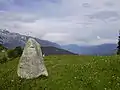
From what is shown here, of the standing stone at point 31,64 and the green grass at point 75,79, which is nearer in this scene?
the green grass at point 75,79

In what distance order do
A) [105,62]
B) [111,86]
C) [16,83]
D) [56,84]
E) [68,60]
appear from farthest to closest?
1. [68,60]
2. [105,62]
3. [16,83]
4. [56,84]
5. [111,86]

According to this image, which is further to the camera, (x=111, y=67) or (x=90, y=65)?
(x=90, y=65)

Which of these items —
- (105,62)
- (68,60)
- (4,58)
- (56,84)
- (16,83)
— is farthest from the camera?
(4,58)

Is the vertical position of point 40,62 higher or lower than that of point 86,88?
higher

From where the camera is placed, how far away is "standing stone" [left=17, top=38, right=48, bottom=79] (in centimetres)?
3962

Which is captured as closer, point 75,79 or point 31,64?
point 75,79

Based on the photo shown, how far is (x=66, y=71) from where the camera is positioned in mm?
39969

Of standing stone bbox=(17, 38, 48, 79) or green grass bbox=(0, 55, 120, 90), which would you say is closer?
green grass bbox=(0, 55, 120, 90)

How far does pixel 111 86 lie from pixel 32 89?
9.59 metres

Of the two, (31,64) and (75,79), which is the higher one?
(31,64)

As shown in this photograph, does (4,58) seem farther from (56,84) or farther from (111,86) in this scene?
(111,86)

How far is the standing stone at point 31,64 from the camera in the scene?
3962cm

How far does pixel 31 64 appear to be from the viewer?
40.2 metres

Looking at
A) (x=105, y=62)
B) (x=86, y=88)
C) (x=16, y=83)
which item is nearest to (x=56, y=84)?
(x=86, y=88)
